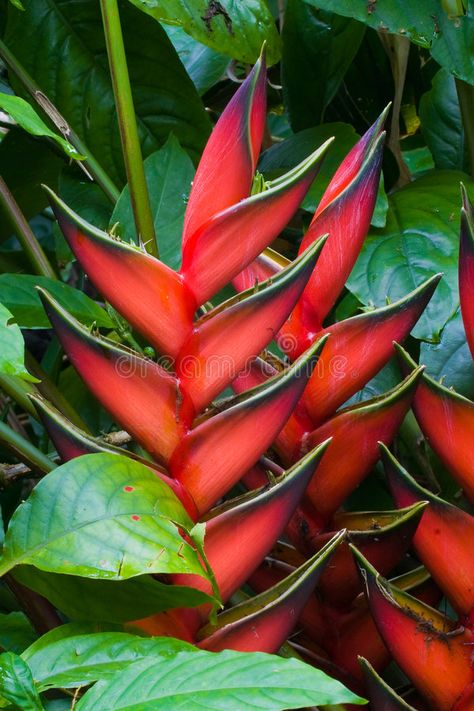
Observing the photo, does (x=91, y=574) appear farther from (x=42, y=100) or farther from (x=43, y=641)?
(x=42, y=100)

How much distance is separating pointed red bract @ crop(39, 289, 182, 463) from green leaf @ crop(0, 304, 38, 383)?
0.06m

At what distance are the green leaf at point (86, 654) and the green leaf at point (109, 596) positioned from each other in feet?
0.07

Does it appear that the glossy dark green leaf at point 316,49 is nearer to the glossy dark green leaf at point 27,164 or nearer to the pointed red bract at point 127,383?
the glossy dark green leaf at point 27,164

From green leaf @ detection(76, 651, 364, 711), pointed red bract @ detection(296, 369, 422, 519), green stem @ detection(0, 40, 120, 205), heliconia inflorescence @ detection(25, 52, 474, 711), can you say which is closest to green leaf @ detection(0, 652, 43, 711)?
green leaf @ detection(76, 651, 364, 711)

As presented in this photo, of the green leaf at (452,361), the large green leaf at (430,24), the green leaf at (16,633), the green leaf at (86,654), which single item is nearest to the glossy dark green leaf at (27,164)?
the large green leaf at (430,24)

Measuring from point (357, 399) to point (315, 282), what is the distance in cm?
30

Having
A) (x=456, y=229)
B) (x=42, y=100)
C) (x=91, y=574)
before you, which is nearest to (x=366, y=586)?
(x=91, y=574)

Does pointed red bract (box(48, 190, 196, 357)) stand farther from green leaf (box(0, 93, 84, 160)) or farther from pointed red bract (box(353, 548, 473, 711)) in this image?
pointed red bract (box(353, 548, 473, 711))

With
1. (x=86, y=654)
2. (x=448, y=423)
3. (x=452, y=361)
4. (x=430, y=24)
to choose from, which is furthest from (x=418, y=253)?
(x=86, y=654)

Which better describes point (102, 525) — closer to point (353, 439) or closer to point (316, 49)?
point (353, 439)

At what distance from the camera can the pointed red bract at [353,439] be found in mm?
594

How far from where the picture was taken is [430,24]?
38.0 inches

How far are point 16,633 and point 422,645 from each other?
281 millimetres

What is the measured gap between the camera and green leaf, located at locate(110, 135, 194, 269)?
3.10ft
